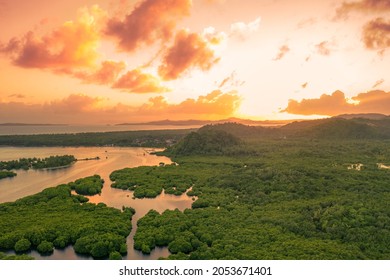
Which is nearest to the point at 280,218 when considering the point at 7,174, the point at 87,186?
the point at 87,186

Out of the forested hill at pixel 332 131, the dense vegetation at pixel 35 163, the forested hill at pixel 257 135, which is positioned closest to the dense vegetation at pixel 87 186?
the dense vegetation at pixel 35 163

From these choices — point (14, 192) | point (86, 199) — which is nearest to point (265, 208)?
point (86, 199)

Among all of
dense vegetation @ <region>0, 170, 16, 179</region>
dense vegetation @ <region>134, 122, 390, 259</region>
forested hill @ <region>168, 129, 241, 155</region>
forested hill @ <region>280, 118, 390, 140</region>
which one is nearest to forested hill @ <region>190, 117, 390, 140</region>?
forested hill @ <region>280, 118, 390, 140</region>

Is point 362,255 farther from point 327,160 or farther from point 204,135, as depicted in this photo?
point 204,135

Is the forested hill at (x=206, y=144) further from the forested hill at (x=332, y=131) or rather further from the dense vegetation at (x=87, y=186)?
the dense vegetation at (x=87, y=186)

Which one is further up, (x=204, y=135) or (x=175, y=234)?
(x=204, y=135)
